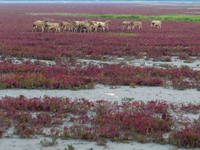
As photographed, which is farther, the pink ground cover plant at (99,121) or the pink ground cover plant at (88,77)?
Result: the pink ground cover plant at (88,77)

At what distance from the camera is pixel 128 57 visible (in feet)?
57.1

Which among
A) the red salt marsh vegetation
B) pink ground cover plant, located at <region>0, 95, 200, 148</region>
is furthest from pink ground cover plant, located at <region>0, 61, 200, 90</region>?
pink ground cover plant, located at <region>0, 95, 200, 148</region>

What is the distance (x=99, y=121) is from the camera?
762 cm

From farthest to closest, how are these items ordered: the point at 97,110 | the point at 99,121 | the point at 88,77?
1. the point at 88,77
2. the point at 97,110
3. the point at 99,121

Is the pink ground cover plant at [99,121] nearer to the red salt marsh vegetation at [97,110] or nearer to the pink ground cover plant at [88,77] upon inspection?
the red salt marsh vegetation at [97,110]

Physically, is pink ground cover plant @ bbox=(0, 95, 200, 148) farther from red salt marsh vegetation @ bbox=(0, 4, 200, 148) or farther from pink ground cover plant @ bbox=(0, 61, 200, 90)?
pink ground cover plant @ bbox=(0, 61, 200, 90)

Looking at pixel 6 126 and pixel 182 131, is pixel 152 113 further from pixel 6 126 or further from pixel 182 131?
pixel 6 126

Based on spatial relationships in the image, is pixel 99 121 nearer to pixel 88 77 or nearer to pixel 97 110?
pixel 97 110

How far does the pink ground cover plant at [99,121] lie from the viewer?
686 cm

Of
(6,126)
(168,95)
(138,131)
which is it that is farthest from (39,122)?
(168,95)

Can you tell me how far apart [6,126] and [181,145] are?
4.01m

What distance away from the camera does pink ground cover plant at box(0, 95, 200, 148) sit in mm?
6855

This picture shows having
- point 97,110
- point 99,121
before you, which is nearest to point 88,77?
point 97,110

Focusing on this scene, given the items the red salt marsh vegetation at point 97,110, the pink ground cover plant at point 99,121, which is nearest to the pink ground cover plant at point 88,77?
the red salt marsh vegetation at point 97,110
